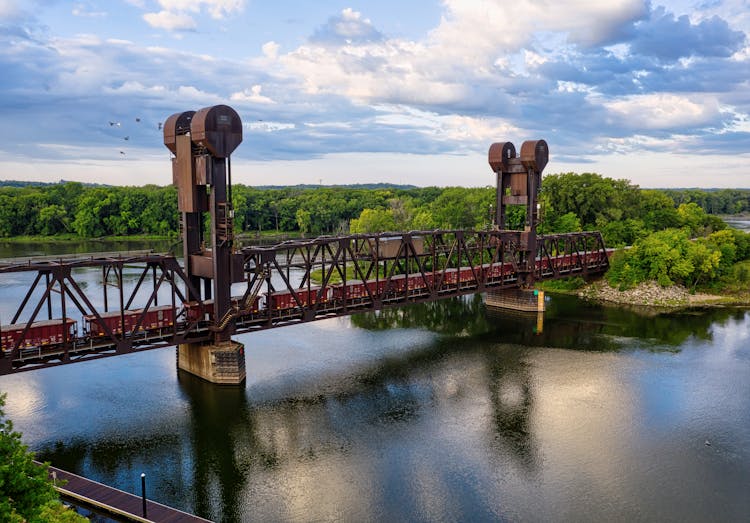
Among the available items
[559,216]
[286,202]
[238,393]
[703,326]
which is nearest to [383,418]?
[238,393]

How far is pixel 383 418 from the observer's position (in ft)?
150

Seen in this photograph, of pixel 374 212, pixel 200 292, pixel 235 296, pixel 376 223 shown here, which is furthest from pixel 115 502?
pixel 374 212

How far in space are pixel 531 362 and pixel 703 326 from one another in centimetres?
2959

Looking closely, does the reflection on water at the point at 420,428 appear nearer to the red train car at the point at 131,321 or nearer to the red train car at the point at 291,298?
the red train car at the point at 131,321

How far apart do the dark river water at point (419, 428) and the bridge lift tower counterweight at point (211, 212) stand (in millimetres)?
2683

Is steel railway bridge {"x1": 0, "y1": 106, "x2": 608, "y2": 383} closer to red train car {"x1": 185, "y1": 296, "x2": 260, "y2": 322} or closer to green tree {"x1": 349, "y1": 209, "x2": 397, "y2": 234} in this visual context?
red train car {"x1": 185, "y1": 296, "x2": 260, "y2": 322}

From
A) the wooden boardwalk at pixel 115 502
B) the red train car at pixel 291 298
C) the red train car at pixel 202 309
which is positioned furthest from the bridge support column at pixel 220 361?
the wooden boardwalk at pixel 115 502

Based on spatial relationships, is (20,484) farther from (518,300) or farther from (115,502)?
(518,300)

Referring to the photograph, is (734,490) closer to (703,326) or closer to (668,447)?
(668,447)

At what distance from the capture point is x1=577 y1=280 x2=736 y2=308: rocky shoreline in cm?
8700

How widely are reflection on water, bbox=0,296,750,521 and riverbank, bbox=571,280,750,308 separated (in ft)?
63.2

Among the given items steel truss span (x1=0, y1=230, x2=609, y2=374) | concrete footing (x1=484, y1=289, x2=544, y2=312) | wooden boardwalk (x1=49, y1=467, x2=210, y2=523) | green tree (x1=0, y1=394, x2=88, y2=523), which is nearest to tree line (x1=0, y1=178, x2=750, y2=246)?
concrete footing (x1=484, y1=289, x2=544, y2=312)

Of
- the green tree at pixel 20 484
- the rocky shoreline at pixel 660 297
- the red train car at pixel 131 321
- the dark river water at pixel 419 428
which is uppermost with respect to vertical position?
the red train car at pixel 131 321

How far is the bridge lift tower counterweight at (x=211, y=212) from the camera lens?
158 feet
